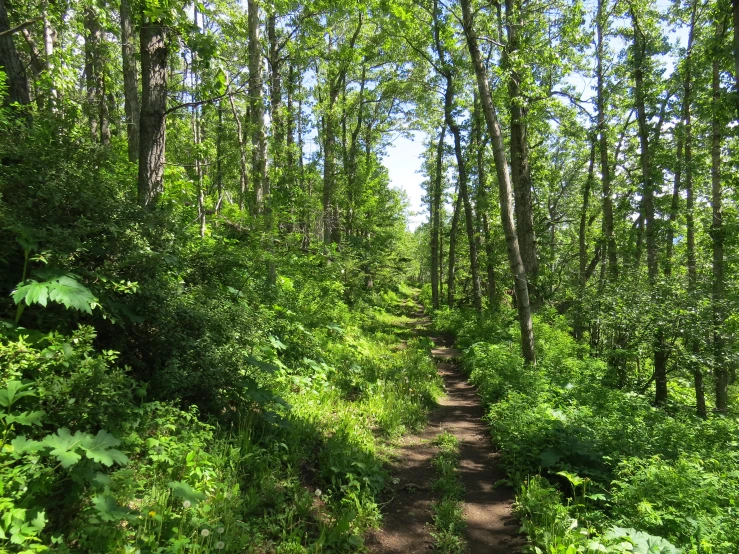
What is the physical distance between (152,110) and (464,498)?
662cm

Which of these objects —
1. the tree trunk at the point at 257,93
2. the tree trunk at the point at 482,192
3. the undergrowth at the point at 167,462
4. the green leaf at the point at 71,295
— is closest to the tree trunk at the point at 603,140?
the tree trunk at the point at 482,192

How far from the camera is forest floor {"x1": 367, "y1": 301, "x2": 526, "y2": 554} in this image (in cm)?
376

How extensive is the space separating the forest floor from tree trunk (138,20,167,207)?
16.5 feet

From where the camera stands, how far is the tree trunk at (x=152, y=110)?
203 inches

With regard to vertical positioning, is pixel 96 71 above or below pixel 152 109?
above

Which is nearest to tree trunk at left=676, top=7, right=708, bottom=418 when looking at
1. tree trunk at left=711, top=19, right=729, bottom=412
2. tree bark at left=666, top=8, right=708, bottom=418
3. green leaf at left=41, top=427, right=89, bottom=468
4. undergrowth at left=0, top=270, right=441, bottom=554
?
tree bark at left=666, top=8, right=708, bottom=418

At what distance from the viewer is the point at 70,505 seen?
2393mm

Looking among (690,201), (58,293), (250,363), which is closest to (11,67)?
(58,293)

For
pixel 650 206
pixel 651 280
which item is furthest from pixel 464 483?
pixel 650 206

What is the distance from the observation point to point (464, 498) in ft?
14.9

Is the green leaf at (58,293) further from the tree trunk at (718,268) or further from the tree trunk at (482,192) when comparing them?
the tree trunk at (482,192)

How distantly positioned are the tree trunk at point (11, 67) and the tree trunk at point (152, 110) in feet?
4.70

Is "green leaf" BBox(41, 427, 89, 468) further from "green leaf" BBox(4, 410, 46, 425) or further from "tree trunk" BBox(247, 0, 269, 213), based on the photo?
"tree trunk" BBox(247, 0, 269, 213)

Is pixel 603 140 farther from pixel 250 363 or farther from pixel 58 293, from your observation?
pixel 58 293
